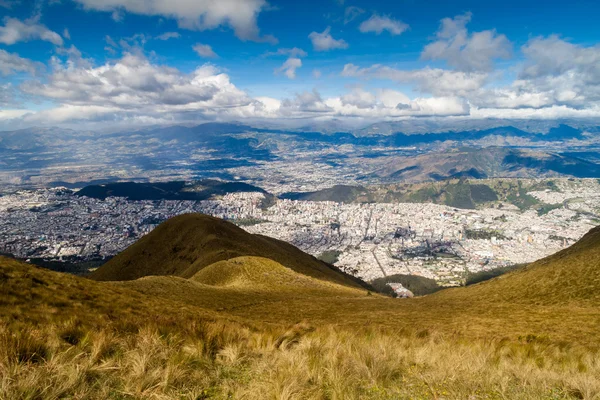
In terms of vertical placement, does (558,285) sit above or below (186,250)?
above

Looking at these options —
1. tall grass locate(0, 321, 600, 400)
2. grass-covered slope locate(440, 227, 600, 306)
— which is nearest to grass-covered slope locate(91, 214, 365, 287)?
grass-covered slope locate(440, 227, 600, 306)

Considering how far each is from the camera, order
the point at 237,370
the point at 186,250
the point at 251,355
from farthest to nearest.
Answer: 1. the point at 186,250
2. the point at 251,355
3. the point at 237,370

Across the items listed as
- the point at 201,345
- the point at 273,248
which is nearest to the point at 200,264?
the point at 273,248

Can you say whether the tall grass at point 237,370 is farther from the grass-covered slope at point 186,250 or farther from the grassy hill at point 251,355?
the grass-covered slope at point 186,250

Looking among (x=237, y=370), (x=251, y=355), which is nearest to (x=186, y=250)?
(x=251, y=355)

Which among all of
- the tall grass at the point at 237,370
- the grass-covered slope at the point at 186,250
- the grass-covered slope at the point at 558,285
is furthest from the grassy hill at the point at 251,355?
the grass-covered slope at the point at 186,250

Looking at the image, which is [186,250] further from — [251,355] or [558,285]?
[251,355]
